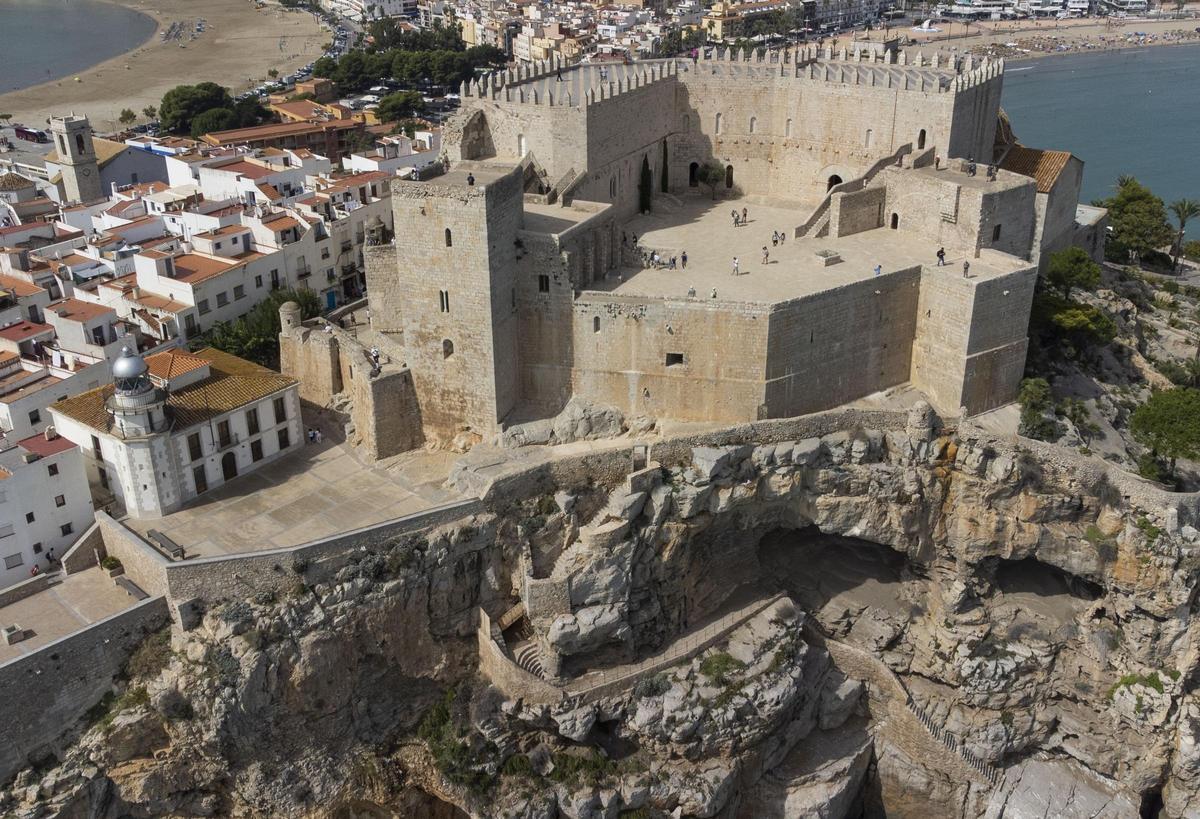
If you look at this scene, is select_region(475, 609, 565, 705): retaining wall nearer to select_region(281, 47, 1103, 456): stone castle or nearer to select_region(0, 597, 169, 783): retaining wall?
select_region(281, 47, 1103, 456): stone castle

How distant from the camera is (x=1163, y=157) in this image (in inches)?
3386

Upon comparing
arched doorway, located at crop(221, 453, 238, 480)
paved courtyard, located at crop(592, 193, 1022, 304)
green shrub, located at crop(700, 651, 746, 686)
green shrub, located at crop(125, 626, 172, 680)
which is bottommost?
green shrub, located at crop(700, 651, 746, 686)

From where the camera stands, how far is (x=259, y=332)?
3619 cm

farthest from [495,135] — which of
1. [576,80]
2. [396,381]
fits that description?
[396,381]

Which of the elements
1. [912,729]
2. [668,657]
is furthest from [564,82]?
[912,729]

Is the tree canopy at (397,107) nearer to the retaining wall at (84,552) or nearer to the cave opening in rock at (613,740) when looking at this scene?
the retaining wall at (84,552)

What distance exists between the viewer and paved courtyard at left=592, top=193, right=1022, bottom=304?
1211 inches

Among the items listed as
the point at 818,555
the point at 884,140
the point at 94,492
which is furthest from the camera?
the point at 884,140

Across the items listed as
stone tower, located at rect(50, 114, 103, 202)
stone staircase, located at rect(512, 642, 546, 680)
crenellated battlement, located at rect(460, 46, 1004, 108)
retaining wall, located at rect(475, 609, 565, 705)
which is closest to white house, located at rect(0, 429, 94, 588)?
retaining wall, located at rect(475, 609, 565, 705)

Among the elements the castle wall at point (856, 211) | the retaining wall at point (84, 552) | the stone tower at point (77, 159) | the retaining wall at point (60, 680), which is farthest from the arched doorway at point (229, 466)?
the stone tower at point (77, 159)

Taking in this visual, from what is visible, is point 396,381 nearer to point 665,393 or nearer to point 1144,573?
point 665,393

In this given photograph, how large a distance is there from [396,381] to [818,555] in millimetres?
13169

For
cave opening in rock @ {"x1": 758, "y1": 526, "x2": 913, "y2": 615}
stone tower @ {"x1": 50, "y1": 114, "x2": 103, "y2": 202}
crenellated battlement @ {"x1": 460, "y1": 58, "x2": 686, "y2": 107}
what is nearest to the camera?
cave opening in rock @ {"x1": 758, "y1": 526, "x2": 913, "y2": 615}

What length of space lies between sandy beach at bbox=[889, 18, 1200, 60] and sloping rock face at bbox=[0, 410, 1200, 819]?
324 ft
